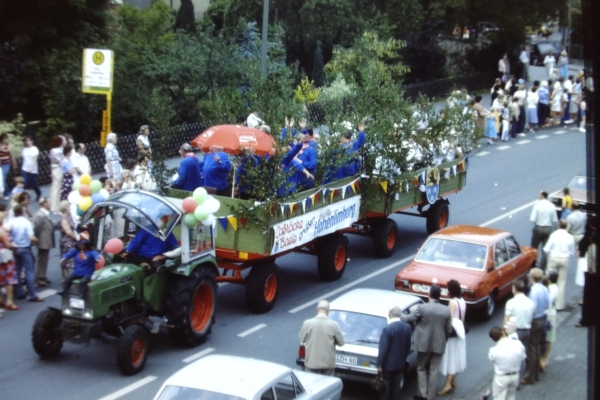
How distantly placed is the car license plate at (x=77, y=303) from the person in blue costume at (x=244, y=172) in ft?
12.6

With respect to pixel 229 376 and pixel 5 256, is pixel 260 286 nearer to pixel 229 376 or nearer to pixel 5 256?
pixel 5 256

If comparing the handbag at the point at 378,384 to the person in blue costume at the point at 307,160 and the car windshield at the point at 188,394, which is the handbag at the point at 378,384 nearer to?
the car windshield at the point at 188,394

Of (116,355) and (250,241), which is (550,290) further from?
(116,355)

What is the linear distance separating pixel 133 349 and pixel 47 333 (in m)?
1.20

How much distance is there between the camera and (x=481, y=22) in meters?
39.6

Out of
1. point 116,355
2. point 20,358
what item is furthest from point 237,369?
point 20,358

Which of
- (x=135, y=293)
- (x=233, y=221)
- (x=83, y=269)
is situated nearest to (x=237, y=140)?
(x=233, y=221)

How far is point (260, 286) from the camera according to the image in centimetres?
1395

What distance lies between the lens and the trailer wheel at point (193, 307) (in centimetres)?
1207

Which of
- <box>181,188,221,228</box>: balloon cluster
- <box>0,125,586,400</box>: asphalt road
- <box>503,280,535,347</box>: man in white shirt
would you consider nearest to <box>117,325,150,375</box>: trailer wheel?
<box>0,125,586,400</box>: asphalt road

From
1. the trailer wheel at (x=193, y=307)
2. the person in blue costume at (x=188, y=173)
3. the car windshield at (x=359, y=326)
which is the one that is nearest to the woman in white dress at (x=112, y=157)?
the person in blue costume at (x=188, y=173)

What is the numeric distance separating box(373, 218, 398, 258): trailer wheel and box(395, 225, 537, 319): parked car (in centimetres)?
223

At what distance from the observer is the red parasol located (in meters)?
13.9

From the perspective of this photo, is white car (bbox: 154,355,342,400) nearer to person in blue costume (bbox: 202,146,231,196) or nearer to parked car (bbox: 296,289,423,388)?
parked car (bbox: 296,289,423,388)
